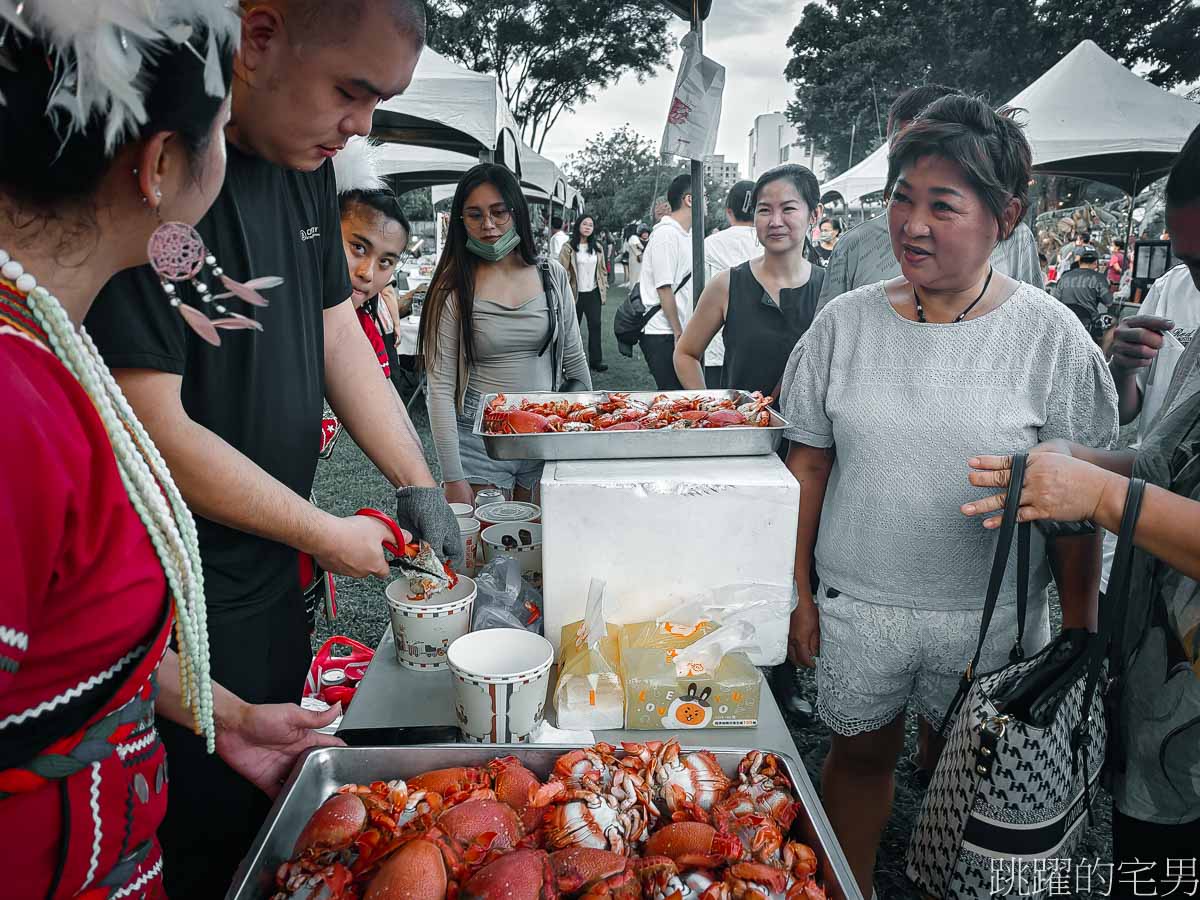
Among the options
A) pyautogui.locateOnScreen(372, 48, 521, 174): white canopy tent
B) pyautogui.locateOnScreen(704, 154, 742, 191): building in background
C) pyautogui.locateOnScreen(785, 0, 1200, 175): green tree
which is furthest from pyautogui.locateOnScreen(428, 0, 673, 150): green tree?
pyautogui.locateOnScreen(704, 154, 742, 191): building in background

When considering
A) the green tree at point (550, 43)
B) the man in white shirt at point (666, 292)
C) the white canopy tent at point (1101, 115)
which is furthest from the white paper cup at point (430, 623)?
the green tree at point (550, 43)

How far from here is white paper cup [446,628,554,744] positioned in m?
1.15

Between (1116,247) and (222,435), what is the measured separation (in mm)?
15585

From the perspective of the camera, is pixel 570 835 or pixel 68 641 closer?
pixel 68 641

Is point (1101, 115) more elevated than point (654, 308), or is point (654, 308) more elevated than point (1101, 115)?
point (1101, 115)

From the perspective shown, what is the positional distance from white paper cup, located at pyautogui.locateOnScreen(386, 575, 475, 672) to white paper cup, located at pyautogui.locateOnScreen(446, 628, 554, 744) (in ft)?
0.43

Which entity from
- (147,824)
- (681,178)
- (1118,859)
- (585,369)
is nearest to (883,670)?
(1118,859)

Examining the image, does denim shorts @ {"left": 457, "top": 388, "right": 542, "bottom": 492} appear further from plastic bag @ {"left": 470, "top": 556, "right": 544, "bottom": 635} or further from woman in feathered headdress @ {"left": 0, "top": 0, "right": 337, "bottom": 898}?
woman in feathered headdress @ {"left": 0, "top": 0, "right": 337, "bottom": 898}

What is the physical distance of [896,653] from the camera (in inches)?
65.2

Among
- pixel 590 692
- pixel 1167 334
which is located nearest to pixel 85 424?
pixel 590 692

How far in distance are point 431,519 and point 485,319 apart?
64.5 inches

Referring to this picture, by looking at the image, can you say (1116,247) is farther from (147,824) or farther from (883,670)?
(147,824)

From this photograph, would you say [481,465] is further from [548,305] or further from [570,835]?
[570,835]

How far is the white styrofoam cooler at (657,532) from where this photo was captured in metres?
1.37
